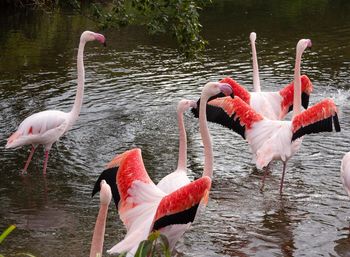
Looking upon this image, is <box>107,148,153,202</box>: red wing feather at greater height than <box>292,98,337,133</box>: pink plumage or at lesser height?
lesser

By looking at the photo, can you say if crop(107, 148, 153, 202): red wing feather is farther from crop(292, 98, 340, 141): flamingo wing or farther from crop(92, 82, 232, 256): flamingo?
crop(292, 98, 340, 141): flamingo wing

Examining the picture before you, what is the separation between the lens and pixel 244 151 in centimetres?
920

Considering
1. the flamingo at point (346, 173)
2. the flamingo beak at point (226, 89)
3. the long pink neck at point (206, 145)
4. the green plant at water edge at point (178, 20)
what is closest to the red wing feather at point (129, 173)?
the long pink neck at point (206, 145)

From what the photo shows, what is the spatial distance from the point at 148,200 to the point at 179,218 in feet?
1.88

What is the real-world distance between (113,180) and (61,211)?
60.5 inches

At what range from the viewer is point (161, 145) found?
9469mm

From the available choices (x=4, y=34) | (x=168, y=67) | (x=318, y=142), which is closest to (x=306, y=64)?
(x=168, y=67)

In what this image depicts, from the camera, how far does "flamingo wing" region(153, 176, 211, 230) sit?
492cm

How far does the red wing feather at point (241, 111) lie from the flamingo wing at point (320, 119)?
2.18ft

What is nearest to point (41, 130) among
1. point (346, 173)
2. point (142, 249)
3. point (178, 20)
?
point (178, 20)

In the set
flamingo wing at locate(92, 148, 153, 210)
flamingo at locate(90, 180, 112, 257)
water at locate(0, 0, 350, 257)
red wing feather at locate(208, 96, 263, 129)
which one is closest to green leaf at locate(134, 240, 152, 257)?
flamingo at locate(90, 180, 112, 257)

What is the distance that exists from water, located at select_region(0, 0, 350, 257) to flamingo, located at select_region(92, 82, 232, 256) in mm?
743

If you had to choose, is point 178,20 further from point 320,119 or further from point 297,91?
point 320,119

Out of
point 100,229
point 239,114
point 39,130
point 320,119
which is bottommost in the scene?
point 39,130
